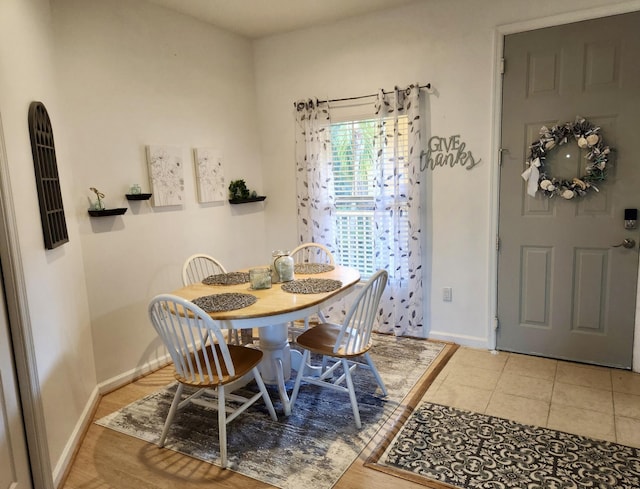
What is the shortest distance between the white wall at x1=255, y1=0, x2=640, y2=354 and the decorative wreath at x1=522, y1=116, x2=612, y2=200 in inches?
12.2

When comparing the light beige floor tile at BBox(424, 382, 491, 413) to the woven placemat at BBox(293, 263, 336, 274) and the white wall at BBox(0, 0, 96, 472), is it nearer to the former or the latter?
the woven placemat at BBox(293, 263, 336, 274)

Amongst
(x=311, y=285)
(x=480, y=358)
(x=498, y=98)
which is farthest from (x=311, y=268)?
(x=498, y=98)

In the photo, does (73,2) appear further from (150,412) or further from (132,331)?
(150,412)

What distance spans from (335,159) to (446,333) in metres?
1.81

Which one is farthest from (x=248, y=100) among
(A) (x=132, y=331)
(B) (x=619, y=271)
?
(B) (x=619, y=271)

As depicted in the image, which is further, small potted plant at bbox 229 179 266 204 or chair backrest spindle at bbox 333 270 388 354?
small potted plant at bbox 229 179 266 204

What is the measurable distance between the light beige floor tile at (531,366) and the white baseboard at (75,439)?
9.08 feet

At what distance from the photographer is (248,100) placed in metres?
4.24

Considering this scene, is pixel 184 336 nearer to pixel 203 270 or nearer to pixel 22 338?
pixel 22 338

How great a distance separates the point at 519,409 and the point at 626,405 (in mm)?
633

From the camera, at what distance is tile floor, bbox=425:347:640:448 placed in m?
2.43

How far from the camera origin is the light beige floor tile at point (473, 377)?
116 inches

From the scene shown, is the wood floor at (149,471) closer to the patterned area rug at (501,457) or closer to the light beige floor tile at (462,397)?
the patterned area rug at (501,457)

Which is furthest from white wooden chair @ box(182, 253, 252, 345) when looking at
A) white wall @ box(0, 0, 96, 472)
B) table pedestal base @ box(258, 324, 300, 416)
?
white wall @ box(0, 0, 96, 472)
